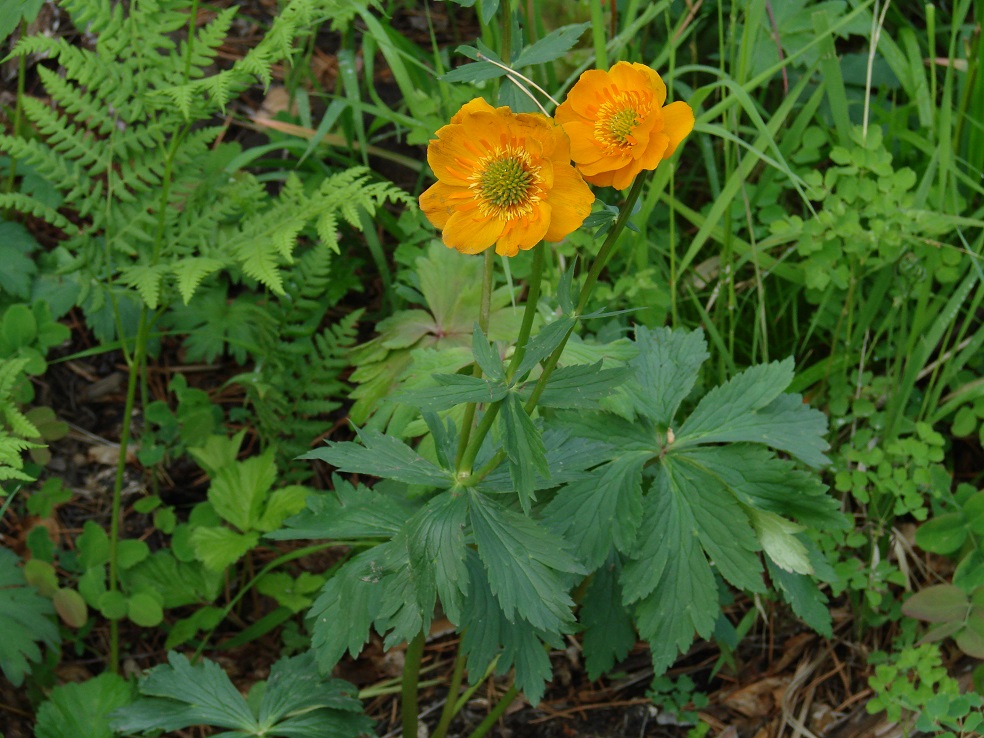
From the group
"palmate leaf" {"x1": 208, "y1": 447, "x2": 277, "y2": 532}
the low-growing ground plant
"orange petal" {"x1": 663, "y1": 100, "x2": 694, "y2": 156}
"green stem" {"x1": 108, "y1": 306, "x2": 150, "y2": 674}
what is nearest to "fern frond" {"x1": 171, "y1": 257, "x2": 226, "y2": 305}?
the low-growing ground plant

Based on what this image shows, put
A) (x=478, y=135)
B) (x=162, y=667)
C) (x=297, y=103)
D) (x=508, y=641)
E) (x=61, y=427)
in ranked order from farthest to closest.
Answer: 1. (x=297, y=103)
2. (x=61, y=427)
3. (x=162, y=667)
4. (x=508, y=641)
5. (x=478, y=135)

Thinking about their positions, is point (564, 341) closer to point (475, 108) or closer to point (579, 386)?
point (579, 386)

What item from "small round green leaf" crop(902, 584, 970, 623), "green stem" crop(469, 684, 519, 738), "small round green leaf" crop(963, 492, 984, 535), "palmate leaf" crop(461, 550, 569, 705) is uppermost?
"palmate leaf" crop(461, 550, 569, 705)

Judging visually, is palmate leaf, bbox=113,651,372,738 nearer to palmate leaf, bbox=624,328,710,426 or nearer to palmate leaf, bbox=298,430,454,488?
palmate leaf, bbox=298,430,454,488

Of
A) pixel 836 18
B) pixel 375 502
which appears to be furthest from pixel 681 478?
pixel 836 18

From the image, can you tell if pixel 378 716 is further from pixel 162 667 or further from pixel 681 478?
pixel 681 478

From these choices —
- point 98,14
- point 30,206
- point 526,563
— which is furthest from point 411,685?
point 98,14
